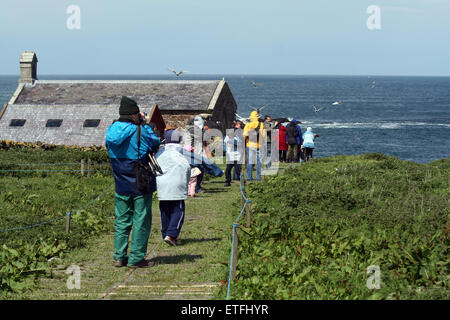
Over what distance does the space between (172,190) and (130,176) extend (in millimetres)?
1709

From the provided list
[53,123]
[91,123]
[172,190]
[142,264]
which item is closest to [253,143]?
[172,190]

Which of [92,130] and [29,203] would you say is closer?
[29,203]

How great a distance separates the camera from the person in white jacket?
1073cm

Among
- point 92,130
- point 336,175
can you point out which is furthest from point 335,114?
point 336,175

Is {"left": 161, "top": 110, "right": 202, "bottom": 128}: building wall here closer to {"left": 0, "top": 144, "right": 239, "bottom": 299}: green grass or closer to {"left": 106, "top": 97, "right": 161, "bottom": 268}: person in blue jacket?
{"left": 0, "top": 144, "right": 239, "bottom": 299}: green grass

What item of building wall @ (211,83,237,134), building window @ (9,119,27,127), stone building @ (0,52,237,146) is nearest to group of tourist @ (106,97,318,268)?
stone building @ (0,52,237,146)

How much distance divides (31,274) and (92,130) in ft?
67.2

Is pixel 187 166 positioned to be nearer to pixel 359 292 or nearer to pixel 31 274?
pixel 31 274

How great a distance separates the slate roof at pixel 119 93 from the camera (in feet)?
128

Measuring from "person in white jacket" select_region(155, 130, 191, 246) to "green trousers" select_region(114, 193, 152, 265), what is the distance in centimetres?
141

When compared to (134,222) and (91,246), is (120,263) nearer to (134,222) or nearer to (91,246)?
(134,222)

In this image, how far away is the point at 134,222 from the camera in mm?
9266

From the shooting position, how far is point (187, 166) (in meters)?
11.0

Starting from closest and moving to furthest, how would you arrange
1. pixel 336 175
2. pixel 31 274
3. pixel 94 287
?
pixel 94 287 < pixel 31 274 < pixel 336 175
